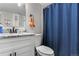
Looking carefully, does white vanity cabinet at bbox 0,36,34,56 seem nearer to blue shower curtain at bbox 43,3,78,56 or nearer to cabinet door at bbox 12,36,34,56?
cabinet door at bbox 12,36,34,56

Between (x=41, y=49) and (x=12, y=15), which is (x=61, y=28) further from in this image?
(x=12, y=15)

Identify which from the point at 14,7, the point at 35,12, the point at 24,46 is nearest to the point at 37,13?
the point at 35,12

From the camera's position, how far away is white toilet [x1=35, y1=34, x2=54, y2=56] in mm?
1483

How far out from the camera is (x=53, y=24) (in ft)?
5.05

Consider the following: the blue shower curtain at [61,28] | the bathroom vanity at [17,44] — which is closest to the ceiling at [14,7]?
the blue shower curtain at [61,28]

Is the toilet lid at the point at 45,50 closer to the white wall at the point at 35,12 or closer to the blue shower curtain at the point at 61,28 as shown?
the blue shower curtain at the point at 61,28

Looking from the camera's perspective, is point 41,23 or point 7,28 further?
point 41,23

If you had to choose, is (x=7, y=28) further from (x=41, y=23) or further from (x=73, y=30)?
(x=73, y=30)

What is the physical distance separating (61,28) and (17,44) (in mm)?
546

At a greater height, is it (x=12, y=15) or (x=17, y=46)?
(x=12, y=15)

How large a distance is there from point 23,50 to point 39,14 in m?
0.46

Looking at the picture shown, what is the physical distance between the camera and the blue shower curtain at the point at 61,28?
4.76ft

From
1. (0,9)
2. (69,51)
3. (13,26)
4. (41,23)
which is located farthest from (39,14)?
(69,51)

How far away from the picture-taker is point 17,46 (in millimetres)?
1446
